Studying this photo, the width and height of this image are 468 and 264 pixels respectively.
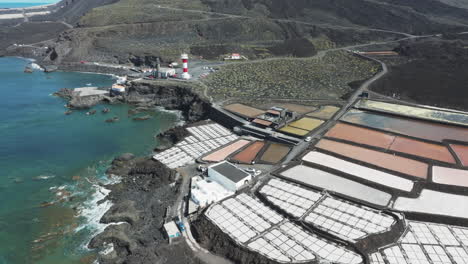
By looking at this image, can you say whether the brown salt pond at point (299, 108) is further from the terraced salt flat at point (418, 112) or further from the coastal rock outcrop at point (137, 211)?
the coastal rock outcrop at point (137, 211)

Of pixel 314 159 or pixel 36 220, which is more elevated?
pixel 314 159

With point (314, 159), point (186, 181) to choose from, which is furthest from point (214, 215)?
point (314, 159)

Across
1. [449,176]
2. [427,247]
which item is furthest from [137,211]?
[449,176]

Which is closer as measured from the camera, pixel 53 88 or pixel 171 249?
pixel 171 249

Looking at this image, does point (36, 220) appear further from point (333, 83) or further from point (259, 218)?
point (333, 83)

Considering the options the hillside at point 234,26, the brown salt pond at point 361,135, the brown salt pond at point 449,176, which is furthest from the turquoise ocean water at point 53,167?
the brown salt pond at point 449,176
